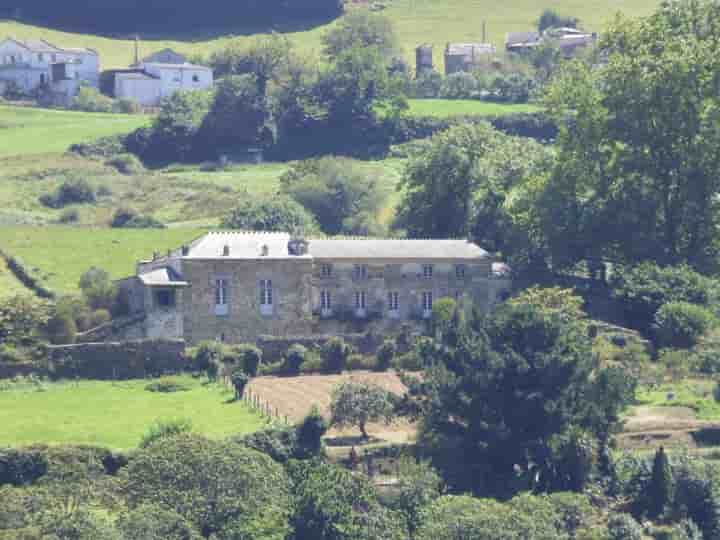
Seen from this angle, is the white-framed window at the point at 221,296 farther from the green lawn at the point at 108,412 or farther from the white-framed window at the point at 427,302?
the white-framed window at the point at 427,302

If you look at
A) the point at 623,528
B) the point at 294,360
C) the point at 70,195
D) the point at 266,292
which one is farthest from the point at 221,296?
the point at 70,195

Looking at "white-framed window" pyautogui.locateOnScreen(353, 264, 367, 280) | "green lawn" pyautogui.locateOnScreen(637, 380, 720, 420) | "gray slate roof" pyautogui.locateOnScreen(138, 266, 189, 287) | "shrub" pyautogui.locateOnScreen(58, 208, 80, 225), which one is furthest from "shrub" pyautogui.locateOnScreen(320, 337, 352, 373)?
"shrub" pyautogui.locateOnScreen(58, 208, 80, 225)

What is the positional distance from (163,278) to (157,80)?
63.1 meters

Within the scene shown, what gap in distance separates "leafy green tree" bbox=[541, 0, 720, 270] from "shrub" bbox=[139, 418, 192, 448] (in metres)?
23.9

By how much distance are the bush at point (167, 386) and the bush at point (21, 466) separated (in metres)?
9.82

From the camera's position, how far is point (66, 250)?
90312mm

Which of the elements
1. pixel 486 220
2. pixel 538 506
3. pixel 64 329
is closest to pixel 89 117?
pixel 486 220

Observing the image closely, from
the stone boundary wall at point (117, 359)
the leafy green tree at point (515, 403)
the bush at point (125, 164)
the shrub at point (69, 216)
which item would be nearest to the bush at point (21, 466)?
the stone boundary wall at point (117, 359)

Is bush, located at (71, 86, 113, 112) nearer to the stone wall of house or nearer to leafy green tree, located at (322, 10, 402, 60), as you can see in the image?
leafy green tree, located at (322, 10, 402, 60)

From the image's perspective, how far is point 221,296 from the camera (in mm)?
76188

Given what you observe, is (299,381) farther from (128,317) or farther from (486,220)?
(486,220)

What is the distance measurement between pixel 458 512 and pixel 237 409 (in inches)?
464

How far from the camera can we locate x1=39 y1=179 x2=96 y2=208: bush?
353 feet

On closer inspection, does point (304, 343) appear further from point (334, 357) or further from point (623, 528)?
point (623, 528)
